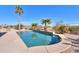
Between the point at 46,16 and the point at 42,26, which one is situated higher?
the point at 46,16

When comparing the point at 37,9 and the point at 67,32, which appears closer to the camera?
the point at 37,9

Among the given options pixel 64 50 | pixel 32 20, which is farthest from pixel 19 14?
pixel 64 50

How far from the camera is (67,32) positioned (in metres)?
6.09

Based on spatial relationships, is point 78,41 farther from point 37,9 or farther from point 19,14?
point 19,14

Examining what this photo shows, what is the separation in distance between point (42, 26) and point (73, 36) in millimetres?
1272

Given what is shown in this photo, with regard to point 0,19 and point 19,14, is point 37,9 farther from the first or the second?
point 0,19

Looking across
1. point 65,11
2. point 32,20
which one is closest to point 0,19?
point 32,20
